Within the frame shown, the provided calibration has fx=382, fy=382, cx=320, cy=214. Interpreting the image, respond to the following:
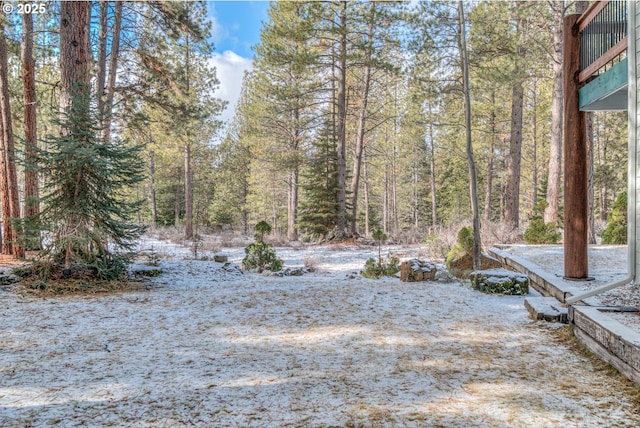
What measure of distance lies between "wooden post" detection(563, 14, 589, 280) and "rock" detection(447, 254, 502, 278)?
2063 mm

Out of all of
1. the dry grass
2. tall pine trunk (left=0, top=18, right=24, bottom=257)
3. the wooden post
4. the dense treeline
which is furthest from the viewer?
the dense treeline

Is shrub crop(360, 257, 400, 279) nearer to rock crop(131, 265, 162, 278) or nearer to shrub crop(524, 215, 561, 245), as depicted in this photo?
rock crop(131, 265, 162, 278)

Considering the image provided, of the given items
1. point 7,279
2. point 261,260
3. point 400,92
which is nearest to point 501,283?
point 261,260

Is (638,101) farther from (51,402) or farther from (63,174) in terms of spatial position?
(63,174)

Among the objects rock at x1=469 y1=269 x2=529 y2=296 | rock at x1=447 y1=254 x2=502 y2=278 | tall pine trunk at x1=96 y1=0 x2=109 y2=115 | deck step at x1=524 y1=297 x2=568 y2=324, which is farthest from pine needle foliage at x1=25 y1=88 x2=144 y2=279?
rock at x1=447 y1=254 x2=502 y2=278

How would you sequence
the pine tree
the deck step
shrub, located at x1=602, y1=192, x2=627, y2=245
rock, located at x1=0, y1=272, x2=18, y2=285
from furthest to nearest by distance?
1. the pine tree
2. shrub, located at x1=602, y1=192, x2=627, y2=245
3. rock, located at x1=0, y1=272, x2=18, y2=285
4. the deck step

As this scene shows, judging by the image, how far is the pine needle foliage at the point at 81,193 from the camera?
531cm

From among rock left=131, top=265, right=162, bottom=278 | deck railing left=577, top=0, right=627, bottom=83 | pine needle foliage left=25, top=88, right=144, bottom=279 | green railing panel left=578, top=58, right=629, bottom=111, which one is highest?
deck railing left=577, top=0, right=627, bottom=83

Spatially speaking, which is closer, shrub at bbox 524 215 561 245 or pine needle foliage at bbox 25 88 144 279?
pine needle foliage at bbox 25 88 144 279

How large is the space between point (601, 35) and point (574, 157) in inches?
57.0

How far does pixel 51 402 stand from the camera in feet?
7.43

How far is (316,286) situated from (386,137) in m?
18.3

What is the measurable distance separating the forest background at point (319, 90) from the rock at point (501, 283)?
327cm

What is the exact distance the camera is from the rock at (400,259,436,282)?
22.0 feet
